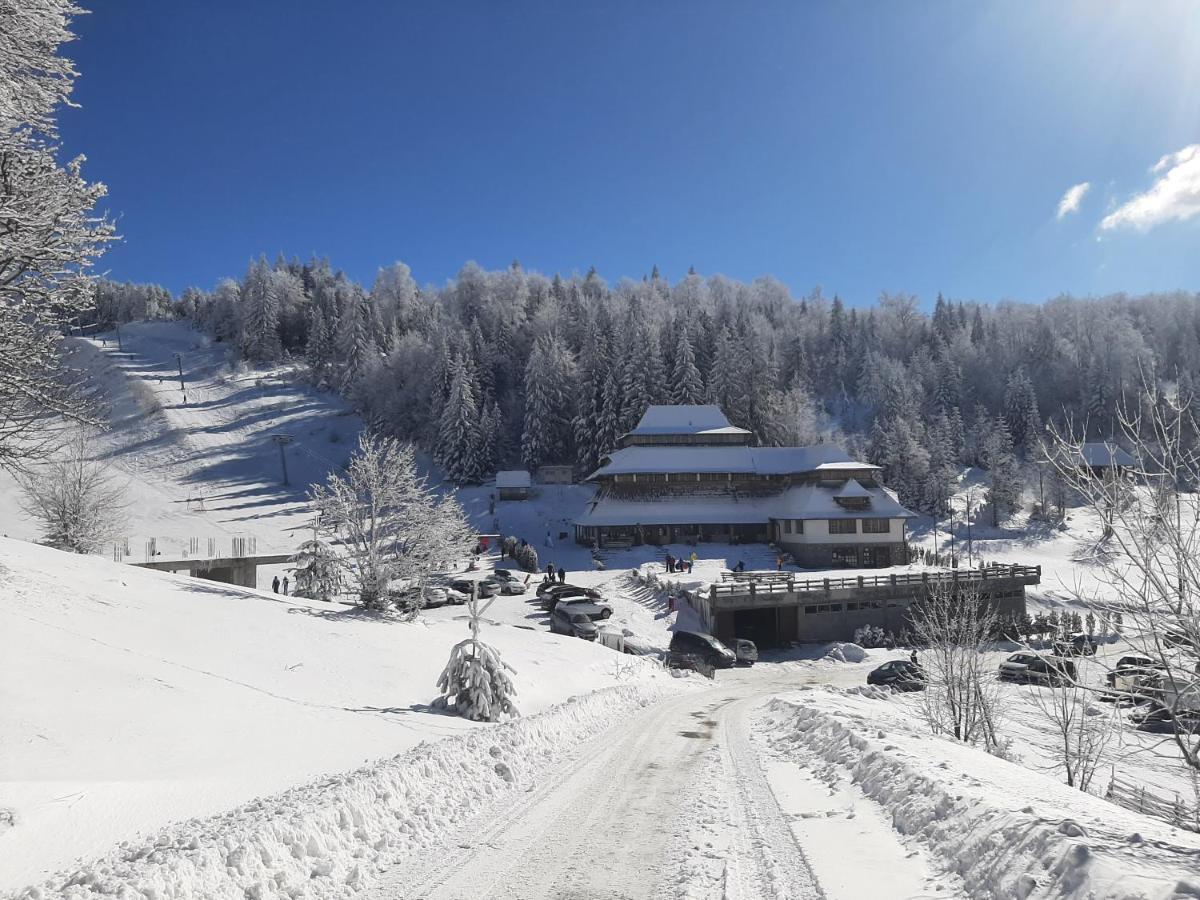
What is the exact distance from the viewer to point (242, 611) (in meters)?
20.6

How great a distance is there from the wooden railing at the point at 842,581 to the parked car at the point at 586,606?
5632 mm

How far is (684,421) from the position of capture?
6444cm

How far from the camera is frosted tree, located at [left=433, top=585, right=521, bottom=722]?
1505 centimetres

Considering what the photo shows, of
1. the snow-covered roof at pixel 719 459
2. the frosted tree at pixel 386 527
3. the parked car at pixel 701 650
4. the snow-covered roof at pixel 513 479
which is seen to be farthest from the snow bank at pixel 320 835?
the snow-covered roof at pixel 513 479

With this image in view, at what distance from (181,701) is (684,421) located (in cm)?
5522

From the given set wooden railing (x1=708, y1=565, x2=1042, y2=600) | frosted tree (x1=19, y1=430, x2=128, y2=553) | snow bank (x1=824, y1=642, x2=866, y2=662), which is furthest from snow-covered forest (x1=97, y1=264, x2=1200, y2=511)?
frosted tree (x1=19, y1=430, x2=128, y2=553)

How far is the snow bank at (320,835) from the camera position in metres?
5.88

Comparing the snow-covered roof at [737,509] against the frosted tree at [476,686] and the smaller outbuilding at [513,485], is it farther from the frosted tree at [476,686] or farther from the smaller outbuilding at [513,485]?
the frosted tree at [476,686]

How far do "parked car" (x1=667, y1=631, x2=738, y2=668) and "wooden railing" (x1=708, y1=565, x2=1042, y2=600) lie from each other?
4988mm

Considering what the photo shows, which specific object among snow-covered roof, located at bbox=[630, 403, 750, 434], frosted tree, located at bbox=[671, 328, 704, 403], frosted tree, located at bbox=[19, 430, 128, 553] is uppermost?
frosted tree, located at bbox=[671, 328, 704, 403]

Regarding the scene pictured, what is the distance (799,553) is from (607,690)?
3488 centimetres

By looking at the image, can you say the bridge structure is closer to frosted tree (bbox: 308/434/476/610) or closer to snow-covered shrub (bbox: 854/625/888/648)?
frosted tree (bbox: 308/434/476/610)

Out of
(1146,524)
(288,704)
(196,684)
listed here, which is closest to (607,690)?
(288,704)

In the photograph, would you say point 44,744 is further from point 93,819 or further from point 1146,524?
point 1146,524
